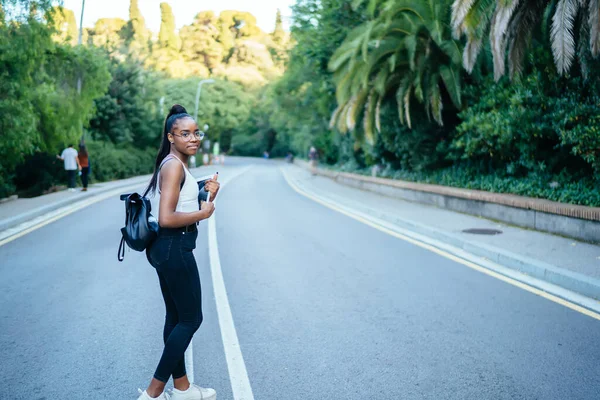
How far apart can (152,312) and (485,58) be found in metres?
12.7

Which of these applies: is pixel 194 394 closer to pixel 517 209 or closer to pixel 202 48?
pixel 517 209

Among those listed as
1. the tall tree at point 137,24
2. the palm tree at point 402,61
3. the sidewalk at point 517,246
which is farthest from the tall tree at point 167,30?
the sidewalk at point 517,246

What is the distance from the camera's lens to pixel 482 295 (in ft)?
21.6

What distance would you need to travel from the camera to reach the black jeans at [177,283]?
11.2 feet

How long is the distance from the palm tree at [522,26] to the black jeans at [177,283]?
7830 mm

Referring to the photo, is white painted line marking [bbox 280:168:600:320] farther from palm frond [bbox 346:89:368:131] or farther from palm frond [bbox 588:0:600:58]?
palm frond [bbox 346:89:368:131]

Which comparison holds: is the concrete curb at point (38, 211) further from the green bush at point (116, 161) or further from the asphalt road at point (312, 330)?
the green bush at point (116, 161)

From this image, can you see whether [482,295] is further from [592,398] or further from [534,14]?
[534,14]

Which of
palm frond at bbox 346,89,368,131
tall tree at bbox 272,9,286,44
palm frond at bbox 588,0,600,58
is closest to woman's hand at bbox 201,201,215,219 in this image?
palm frond at bbox 588,0,600,58

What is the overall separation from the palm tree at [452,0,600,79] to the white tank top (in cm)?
766

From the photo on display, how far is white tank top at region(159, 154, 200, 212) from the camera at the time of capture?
345cm

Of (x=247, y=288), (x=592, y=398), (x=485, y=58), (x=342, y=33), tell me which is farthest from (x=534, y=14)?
(x=342, y=33)

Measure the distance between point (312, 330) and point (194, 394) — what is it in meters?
1.82

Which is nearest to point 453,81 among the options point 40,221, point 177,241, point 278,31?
point 40,221
